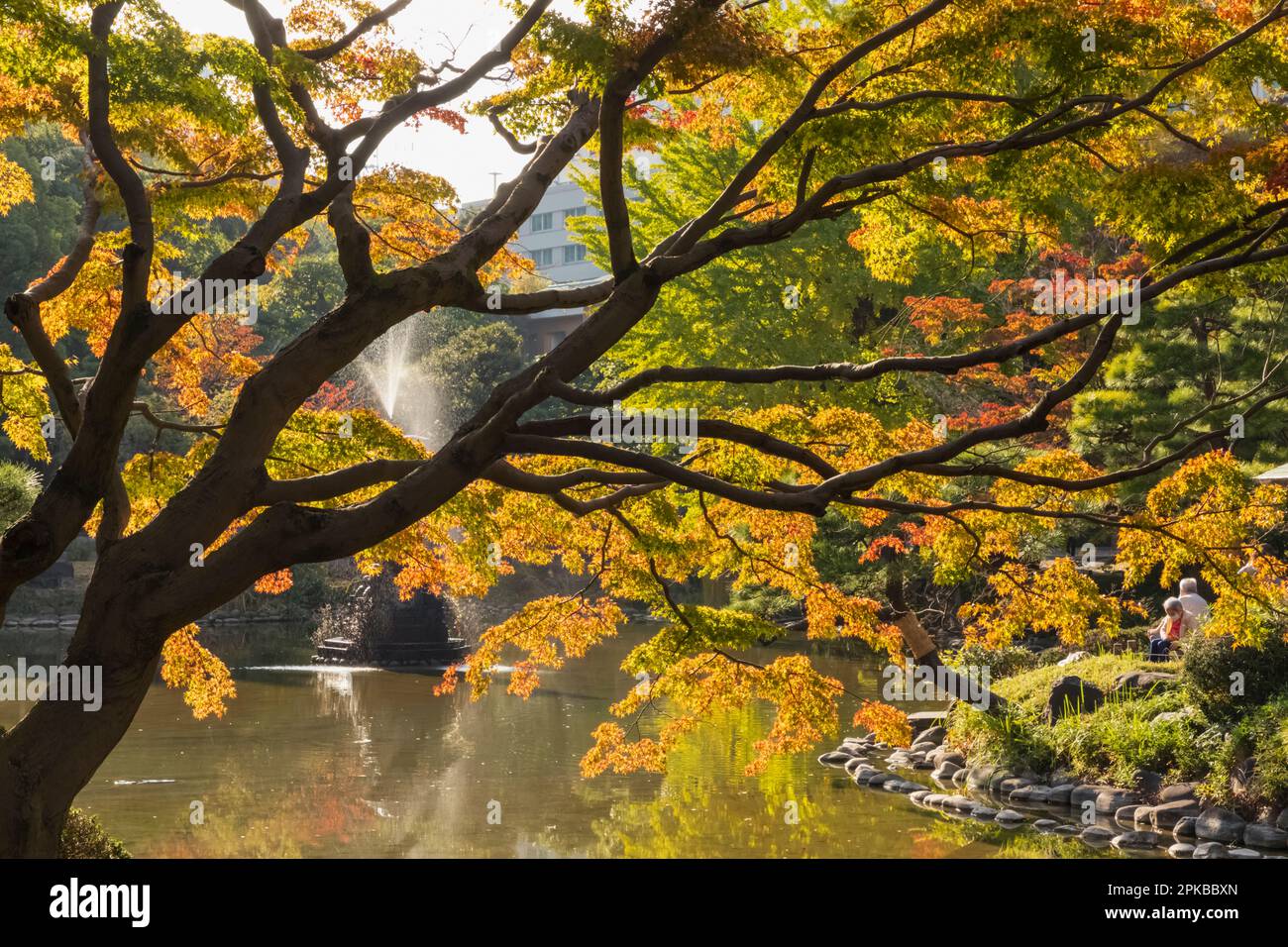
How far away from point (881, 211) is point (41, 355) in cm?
627

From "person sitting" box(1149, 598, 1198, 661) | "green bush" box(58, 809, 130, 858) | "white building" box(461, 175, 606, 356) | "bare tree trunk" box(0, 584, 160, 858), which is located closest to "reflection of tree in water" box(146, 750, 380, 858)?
"green bush" box(58, 809, 130, 858)

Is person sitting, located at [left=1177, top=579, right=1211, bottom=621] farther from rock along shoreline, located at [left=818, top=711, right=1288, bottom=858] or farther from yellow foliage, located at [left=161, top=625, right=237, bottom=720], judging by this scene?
yellow foliage, located at [left=161, top=625, right=237, bottom=720]

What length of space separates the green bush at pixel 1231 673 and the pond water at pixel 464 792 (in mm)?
2511

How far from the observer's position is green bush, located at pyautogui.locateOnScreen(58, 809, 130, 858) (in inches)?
318

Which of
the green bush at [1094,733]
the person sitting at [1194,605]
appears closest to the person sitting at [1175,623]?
the person sitting at [1194,605]

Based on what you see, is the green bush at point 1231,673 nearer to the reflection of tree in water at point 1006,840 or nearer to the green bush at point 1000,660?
the reflection of tree in water at point 1006,840

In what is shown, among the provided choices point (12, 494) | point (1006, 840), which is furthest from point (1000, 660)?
point (12, 494)

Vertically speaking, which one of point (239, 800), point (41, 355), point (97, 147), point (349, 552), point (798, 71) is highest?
point (798, 71)

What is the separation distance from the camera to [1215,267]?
7.47 metres

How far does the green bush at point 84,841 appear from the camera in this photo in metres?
8.09

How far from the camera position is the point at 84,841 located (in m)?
8.29

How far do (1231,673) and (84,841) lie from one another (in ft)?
35.7
